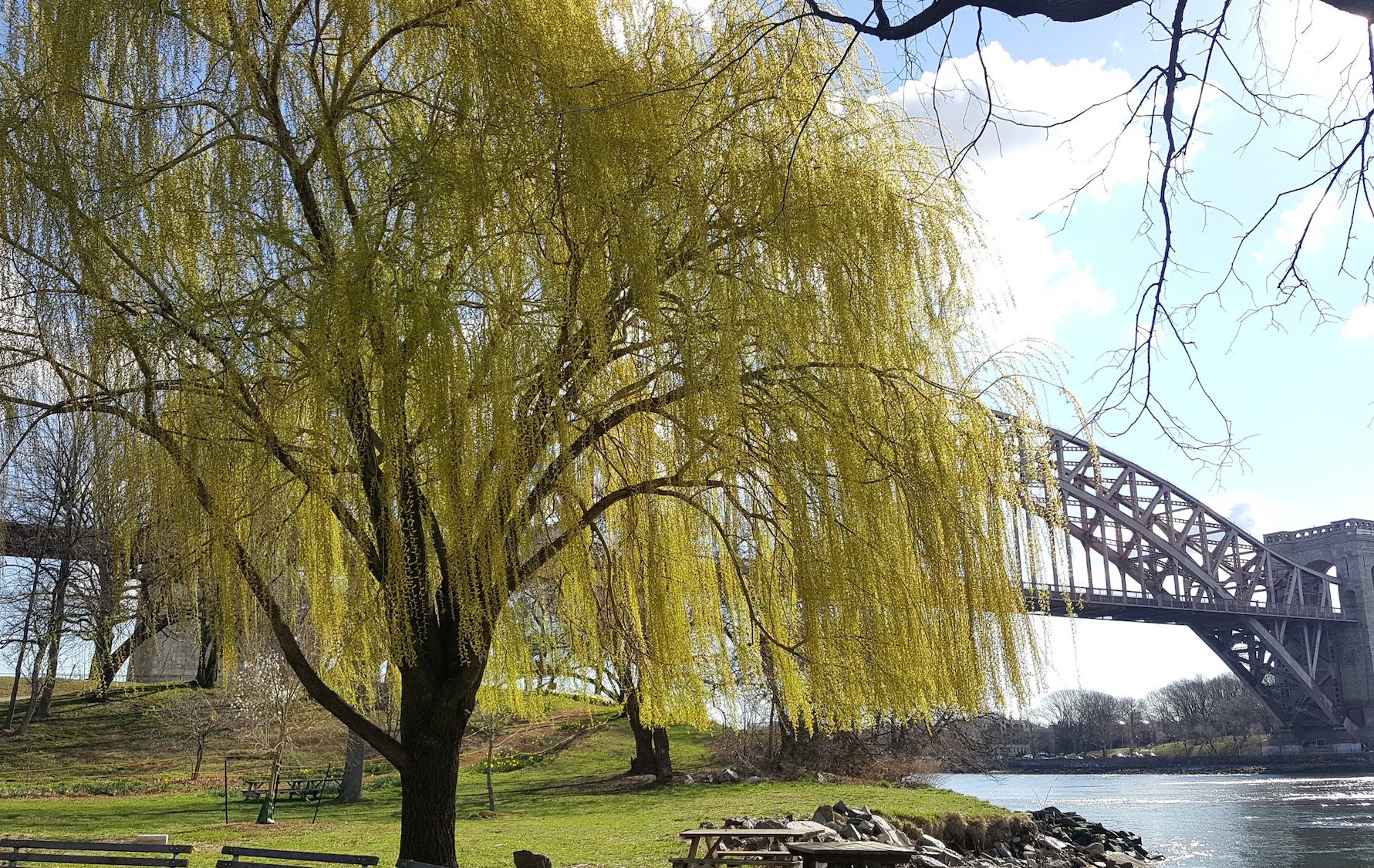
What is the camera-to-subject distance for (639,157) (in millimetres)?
6492

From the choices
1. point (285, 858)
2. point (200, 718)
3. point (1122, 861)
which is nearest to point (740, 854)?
point (285, 858)

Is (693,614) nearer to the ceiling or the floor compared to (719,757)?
nearer to the ceiling

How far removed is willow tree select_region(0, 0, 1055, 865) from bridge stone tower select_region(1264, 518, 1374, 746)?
58.2 meters

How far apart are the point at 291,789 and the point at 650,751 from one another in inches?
289

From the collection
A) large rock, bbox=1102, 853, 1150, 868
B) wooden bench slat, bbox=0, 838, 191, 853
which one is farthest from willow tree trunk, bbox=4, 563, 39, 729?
large rock, bbox=1102, 853, 1150, 868

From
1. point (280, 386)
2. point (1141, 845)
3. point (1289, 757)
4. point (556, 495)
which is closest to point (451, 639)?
point (556, 495)

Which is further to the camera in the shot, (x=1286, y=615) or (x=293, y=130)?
(x=1286, y=615)

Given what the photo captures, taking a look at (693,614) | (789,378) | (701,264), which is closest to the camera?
(701,264)

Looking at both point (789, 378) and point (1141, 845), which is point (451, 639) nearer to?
point (789, 378)

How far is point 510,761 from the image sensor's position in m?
25.9

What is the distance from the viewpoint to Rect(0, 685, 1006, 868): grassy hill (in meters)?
12.9

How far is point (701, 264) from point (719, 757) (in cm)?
2056

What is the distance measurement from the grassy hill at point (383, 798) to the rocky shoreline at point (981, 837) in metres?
0.45

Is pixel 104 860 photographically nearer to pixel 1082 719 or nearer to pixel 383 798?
pixel 383 798
